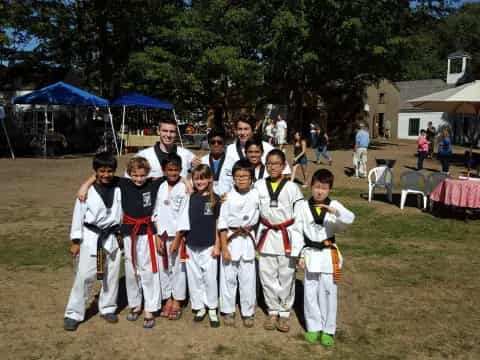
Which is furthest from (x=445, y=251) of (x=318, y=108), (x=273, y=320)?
(x=318, y=108)

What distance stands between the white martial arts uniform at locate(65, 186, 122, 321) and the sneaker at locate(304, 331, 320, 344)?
1736mm

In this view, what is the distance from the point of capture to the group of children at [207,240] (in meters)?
3.60

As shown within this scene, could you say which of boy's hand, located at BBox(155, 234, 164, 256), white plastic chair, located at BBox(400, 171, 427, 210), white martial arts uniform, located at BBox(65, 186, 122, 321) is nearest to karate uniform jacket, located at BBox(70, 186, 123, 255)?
white martial arts uniform, located at BBox(65, 186, 122, 321)

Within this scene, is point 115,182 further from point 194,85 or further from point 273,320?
point 194,85

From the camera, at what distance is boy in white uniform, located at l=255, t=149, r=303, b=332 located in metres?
3.73

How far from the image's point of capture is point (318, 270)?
352 centimetres

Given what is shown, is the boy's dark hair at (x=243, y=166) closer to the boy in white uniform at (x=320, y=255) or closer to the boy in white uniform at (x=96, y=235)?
the boy in white uniform at (x=320, y=255)

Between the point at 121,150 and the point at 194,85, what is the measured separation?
5398 millimetres

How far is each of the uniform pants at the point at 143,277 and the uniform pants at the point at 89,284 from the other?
11 centimetres

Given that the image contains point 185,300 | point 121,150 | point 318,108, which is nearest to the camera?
point 185,300

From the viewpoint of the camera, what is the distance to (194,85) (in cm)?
2252

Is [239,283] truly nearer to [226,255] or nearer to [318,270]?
[226,255]

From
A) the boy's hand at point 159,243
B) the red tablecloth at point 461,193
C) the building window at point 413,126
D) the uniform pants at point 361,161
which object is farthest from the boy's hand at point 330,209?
the building window at point 413,126

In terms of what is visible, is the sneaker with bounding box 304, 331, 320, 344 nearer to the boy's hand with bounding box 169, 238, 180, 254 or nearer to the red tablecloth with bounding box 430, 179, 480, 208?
the boy's hand with bounding box 169, 238, 180, 254
